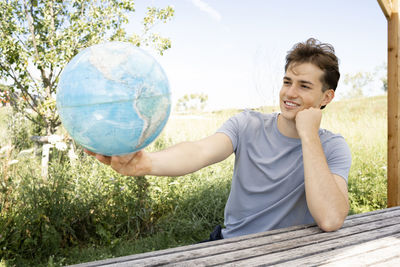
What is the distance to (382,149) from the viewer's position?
22.7ft

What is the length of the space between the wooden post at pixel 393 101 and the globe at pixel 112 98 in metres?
3.72

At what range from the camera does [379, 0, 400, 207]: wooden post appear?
13.3ft

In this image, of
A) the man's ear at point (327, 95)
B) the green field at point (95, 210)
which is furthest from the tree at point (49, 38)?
the man's ear at point (327, 95)

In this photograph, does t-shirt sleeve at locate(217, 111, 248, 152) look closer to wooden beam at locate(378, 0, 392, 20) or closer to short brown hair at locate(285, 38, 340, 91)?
short brown hair at locate(285, 38, 340, 91)

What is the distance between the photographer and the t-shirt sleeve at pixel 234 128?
7.33 feet

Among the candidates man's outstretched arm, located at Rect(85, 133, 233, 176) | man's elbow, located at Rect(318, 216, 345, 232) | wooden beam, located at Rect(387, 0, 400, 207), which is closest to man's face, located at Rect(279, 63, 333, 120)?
man's outstretched arm, located at Rect(85, 133, 233, 176)

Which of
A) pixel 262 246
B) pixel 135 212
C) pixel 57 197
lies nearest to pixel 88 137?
pixel 262 246

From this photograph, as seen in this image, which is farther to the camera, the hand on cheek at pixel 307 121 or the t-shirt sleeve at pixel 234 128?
the t-shirt sleeve at pixel 234 128

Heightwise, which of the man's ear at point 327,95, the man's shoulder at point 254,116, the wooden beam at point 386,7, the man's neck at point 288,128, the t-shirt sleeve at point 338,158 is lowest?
A: the t-shirt sleeve at point 338,158

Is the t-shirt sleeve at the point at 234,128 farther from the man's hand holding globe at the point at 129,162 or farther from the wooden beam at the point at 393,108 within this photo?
the wooden beam at the point at 393,108

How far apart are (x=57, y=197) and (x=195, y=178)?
2.09m

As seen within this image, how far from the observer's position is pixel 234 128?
2.28 m

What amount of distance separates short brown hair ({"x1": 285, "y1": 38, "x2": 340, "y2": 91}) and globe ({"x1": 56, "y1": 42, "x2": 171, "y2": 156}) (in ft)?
4.31

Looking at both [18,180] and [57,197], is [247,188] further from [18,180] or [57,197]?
[18,180]
